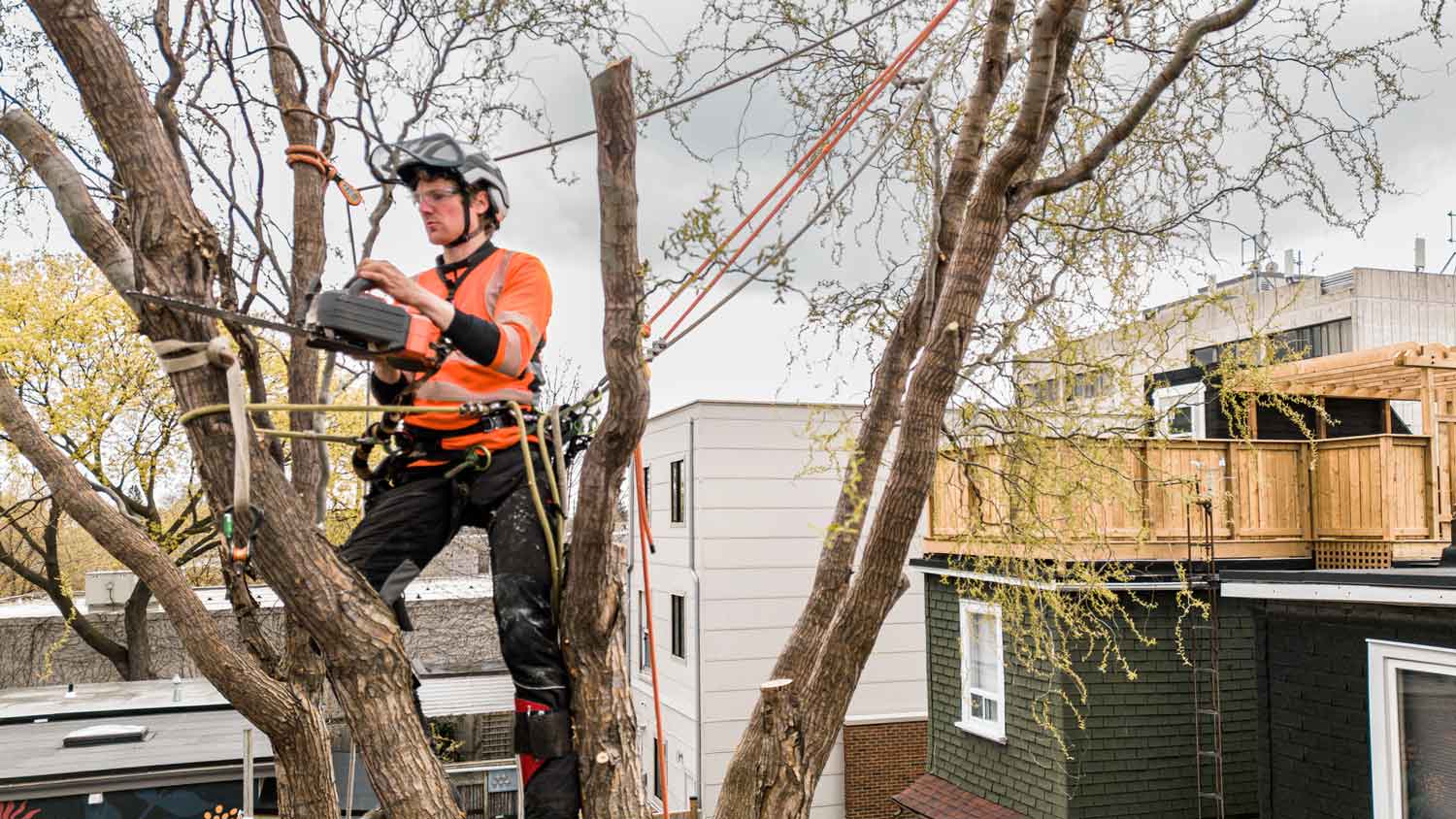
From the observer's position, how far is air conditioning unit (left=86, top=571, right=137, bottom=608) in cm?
2052

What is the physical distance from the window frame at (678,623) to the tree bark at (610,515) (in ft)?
49.0

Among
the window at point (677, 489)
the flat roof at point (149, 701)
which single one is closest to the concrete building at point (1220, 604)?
the window at point (677, 489)

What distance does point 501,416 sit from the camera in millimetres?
3229

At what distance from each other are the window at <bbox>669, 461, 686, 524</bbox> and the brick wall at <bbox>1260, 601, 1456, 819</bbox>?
11257 millimetres

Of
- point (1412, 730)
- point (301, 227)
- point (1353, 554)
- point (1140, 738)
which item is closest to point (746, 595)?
point (1140, 738)

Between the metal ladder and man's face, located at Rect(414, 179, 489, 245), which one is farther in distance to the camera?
the metal ladder

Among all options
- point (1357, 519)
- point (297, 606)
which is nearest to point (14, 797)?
point (297, 606)

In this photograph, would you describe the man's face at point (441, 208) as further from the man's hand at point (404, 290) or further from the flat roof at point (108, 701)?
the flat roof at point (108, 701)

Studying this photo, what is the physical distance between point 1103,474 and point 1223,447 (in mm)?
3404

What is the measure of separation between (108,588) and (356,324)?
2228 cm

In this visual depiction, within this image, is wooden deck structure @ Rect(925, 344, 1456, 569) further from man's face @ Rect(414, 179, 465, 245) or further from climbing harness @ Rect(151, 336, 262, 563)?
climbing harness @ Rect(151, 336, 262, 563)

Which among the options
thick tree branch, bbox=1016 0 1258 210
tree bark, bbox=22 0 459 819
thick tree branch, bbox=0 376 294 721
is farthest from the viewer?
thick tree branch, bbox=0 376 294 721

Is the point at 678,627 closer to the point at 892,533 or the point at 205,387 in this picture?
the point at 892,533

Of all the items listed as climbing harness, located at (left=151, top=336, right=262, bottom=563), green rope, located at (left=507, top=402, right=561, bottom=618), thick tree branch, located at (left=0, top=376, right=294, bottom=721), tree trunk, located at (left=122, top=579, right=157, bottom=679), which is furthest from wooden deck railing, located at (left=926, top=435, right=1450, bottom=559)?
tree trunk, located at (left=122, top=579, right=157, bottom=679)
